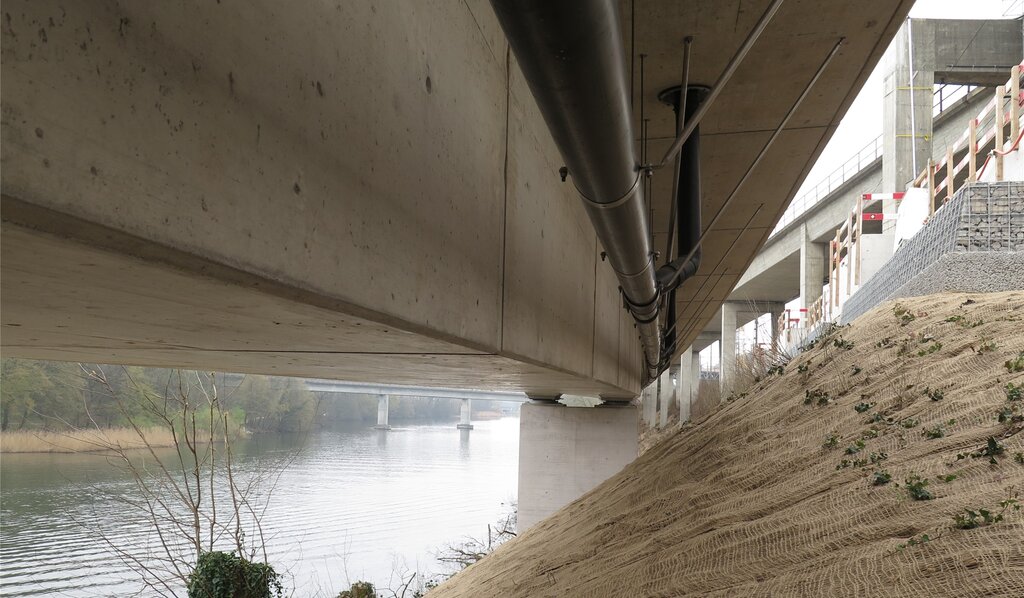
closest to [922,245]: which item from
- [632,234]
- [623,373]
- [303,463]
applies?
[623,373]

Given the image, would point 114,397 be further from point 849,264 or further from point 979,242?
point 849,264

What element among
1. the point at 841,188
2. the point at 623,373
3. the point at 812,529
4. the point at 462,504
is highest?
the point at 841,188

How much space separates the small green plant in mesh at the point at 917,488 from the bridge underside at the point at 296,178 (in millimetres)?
3027

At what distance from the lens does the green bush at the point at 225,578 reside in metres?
11.9

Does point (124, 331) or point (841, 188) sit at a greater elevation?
point (841, 188)

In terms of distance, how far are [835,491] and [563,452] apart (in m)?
10.0

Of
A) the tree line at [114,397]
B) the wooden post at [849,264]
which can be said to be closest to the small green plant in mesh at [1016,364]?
the tree line at [114,397]

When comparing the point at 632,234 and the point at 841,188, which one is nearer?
the point at 632,234

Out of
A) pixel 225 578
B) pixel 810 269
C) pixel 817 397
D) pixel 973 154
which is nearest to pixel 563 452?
pixel 225 578

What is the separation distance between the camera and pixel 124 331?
2818 millimetres

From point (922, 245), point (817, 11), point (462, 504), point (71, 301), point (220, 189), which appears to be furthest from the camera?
point (462, 504)

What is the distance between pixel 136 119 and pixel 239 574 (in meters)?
12.3

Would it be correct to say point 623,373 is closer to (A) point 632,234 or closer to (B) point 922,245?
(B) point 922,245

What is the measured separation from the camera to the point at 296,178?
6.55ft
